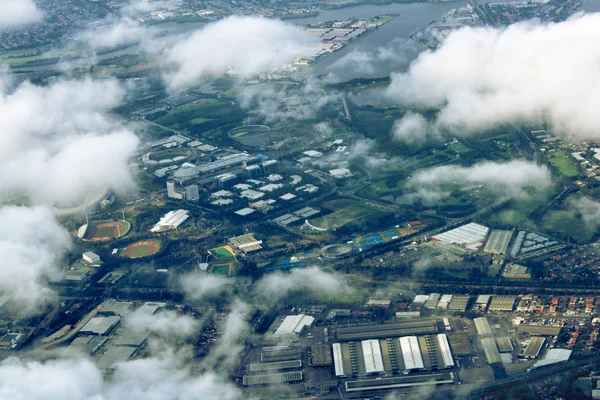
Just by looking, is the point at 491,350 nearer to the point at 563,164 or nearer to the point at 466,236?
the point at 466,236

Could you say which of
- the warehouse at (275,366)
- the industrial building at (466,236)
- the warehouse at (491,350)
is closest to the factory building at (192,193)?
the industrial building at (466,236)

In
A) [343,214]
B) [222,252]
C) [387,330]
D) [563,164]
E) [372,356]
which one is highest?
[372,356]

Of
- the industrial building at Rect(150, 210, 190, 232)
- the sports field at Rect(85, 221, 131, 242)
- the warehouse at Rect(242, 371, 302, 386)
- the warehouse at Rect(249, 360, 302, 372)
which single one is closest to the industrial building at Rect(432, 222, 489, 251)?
the warehouse at Rect(249, 360, 302, 372)

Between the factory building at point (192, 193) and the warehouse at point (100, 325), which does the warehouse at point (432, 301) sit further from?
the factory building at point (192, 193)

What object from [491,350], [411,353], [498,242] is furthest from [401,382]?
[498,242]

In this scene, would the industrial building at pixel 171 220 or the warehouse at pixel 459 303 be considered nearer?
the warehouse at pixel 459 303

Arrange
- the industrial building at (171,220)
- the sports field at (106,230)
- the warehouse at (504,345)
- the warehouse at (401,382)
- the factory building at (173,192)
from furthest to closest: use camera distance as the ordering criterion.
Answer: the factory building at (173,192), the industrial building at (171,220), the sports field at (106,230), the warehouse at (504,345), the warehouse at (401,382)
